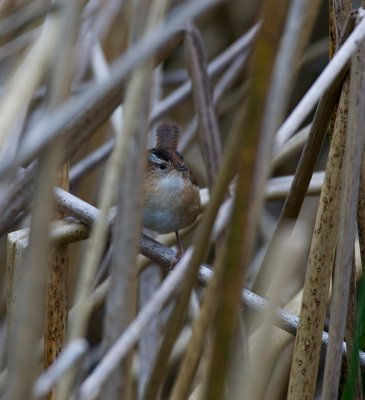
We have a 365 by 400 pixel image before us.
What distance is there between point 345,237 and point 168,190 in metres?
0.98

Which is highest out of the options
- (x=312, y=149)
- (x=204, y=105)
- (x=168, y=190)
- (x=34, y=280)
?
(x=204, y=105)

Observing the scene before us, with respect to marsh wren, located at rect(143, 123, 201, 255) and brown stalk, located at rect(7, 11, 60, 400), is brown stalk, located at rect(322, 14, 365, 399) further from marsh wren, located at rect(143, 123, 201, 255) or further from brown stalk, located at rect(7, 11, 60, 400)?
marsh wren, located at rect(143, 123, 201, 255)

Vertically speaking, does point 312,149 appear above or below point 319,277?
above

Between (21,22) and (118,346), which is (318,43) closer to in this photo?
(21,22)

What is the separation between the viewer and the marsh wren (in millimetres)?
2090

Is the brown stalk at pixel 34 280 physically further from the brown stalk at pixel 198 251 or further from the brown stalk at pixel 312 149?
the brown stalk at pixel 312 149

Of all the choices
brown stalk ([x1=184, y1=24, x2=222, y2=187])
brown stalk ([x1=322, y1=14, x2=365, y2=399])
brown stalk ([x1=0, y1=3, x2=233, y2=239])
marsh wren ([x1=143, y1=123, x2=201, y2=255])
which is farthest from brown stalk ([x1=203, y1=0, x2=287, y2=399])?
marsh wren ([x1=143, y1=123, x2=201, y2=255])

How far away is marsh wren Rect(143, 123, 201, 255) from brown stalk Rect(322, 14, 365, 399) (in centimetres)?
83

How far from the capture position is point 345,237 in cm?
125

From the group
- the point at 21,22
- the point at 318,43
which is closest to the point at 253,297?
the point at 21,22

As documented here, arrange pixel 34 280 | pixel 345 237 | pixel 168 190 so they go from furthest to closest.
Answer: pixel 168 190 < pixel 345 237 < pixel 34 280

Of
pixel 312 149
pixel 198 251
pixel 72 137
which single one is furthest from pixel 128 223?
pixel 312 149

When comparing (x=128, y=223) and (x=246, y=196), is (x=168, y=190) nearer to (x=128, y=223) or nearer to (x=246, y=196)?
(x=128, y=223)

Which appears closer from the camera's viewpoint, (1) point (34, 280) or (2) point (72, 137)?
(1) point (34, 280)
